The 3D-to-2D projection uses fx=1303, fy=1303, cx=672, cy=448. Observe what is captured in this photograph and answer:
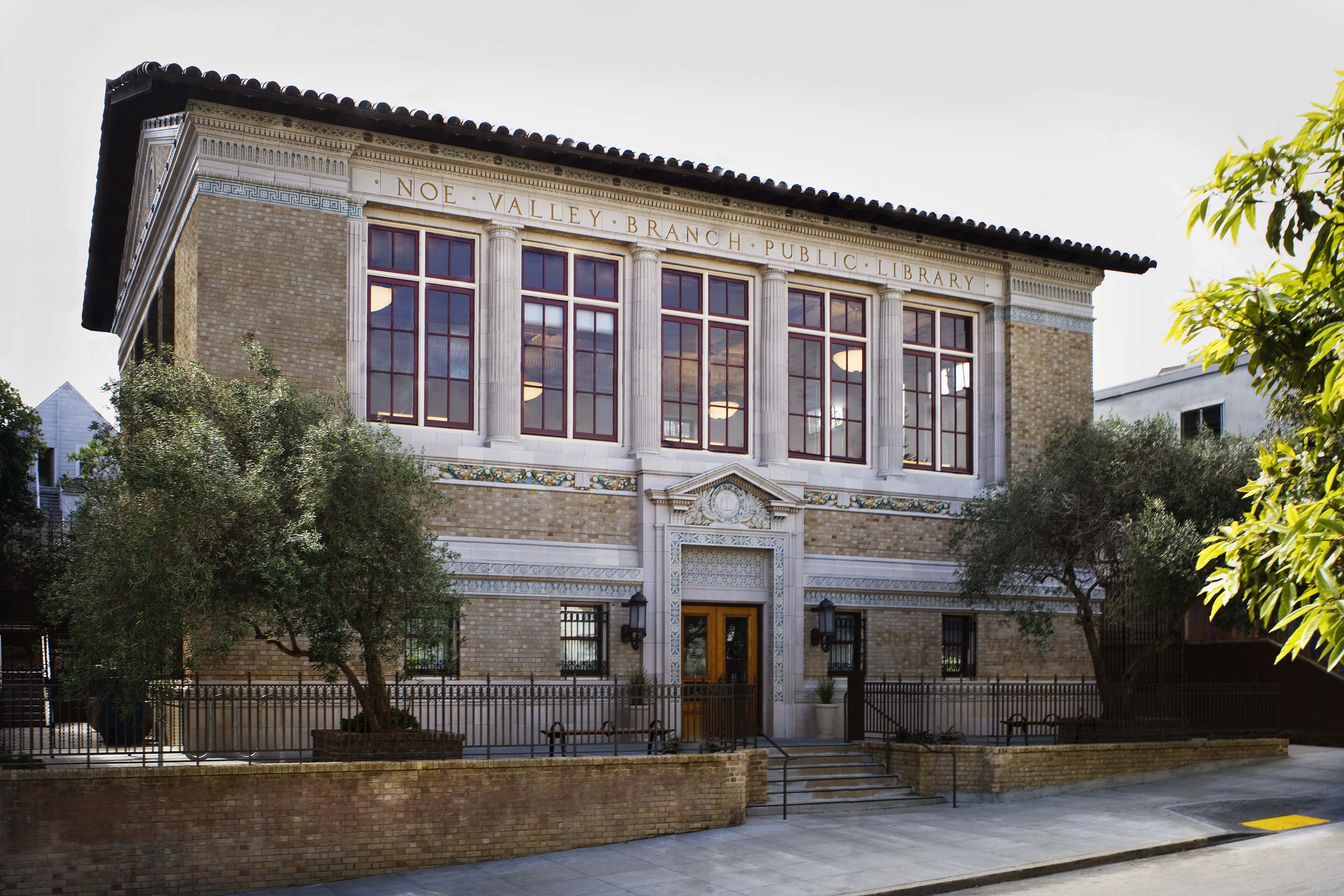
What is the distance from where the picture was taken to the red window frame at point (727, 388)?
22.4 m

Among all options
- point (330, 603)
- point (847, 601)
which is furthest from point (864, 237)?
point (330, 603)

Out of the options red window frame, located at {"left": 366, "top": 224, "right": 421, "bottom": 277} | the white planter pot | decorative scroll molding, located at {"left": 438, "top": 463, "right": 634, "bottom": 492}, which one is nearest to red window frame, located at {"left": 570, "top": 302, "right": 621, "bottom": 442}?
decorative scroll molding, located at {"left": 438, "top": 463, "right": 634, "bottom": 492}

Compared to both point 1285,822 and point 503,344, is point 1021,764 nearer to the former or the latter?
point 1285,822

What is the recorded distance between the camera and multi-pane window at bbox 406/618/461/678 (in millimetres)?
15672

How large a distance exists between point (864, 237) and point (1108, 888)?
13004mm

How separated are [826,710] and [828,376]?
5937mm

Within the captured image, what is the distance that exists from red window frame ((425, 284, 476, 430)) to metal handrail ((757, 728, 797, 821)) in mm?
6657

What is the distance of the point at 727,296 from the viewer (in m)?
22.8

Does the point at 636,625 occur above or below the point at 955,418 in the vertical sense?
below

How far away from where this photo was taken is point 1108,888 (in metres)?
13.8

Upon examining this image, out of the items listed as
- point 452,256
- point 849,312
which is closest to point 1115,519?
point 849,312

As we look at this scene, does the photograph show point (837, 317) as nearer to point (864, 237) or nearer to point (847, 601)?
point (864, 237)

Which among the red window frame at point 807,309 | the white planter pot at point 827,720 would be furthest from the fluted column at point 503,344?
the white planter pot at point 827,720

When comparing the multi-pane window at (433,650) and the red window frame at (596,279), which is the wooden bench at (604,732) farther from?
the red window frame at (596,279)
